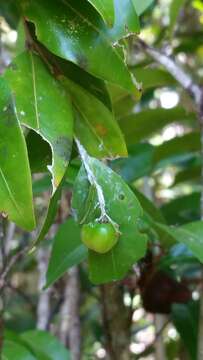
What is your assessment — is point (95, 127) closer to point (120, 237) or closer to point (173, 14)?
point (120, 237)

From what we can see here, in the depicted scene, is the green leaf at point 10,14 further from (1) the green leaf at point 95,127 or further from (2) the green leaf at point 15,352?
(2) the green leaf at point 15,352

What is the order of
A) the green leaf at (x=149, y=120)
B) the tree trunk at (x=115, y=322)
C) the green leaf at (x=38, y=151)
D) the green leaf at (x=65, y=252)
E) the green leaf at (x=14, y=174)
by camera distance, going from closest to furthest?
the green leaf at (x=14, y=174) < the green leaf at (x=38, y=151) < the green leaf at (x=65, y=252) < the tree trunk at (x=115, y=322) < the green leaf at (x=149, y=120)

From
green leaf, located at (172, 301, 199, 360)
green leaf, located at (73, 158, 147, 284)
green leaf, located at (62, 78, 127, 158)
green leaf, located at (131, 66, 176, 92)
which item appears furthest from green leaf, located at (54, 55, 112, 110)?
green leaf, located at (172, 301, 199, 360)

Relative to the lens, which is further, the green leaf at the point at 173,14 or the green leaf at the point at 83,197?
the green leaf at the point at 173,14

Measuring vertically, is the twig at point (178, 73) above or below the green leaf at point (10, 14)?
below

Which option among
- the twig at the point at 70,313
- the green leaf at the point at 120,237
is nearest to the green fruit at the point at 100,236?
the green leaf at the point at 120,237

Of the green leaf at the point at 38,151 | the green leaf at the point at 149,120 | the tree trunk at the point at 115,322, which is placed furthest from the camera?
the green leaf at the point at 149,120
